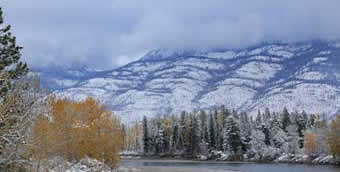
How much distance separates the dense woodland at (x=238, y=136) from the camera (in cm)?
11219

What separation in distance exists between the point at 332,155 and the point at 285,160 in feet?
46.7

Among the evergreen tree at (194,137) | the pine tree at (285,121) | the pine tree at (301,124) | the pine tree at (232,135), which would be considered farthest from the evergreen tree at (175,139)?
the pine tree at (301,124)

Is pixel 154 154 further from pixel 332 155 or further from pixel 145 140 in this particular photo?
pixel 332 155

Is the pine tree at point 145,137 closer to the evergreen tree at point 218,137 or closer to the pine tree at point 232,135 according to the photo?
the evergreen tree at point 218,137

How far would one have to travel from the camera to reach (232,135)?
118 m

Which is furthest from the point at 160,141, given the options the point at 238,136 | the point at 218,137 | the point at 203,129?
the point at 238,136

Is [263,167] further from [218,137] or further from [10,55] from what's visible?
[10,55]

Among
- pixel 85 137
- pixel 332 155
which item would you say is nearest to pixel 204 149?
pixel 332 155

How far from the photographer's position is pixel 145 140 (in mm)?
152000

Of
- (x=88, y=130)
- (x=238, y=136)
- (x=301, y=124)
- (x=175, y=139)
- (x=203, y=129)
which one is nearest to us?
(x=88, y=130)

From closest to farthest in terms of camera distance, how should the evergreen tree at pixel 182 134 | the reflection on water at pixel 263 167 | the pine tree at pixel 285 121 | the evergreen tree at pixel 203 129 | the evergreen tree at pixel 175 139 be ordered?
the reflection on water at pixel 263 167
the pine tree at pixel 285 121
the evergreen tree at pixel 203 129
the evergreen tree at pixel 182 134
the evergreen tree at pixel 175 139

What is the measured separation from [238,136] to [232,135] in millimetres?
1499

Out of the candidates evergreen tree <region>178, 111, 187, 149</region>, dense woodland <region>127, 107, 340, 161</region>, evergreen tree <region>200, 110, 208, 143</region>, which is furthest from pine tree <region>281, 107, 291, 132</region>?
evergreen tree <region>178, 111, 187, 149</region>

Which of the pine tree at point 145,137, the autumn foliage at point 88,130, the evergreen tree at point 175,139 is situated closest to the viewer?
the autumn foliage at point 88,130
